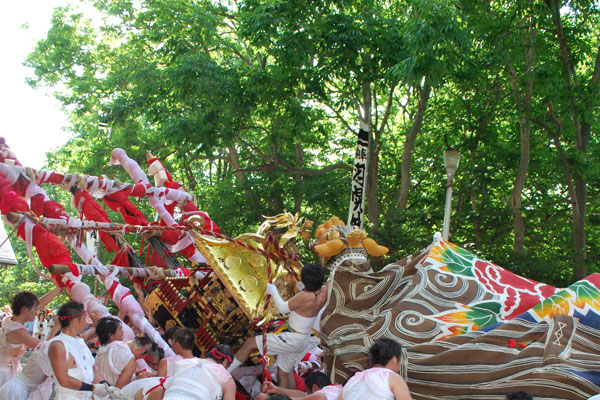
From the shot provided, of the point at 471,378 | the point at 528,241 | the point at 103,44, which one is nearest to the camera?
the point at 471,378

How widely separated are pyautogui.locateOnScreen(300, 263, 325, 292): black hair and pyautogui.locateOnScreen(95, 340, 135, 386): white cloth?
70.6 inches

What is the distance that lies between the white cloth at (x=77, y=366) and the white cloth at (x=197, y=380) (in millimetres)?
801

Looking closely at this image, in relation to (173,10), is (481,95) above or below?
below

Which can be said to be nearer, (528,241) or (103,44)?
(528,241)

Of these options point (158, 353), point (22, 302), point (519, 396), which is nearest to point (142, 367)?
point (158, 353)

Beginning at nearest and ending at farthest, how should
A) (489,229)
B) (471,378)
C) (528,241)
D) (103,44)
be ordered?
(471,378), (489,229), (528,241), (103,44)

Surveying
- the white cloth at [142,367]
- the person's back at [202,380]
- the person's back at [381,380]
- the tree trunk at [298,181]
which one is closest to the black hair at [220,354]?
the person's back at [202,380]

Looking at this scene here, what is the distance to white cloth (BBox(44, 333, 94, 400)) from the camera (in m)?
4.61

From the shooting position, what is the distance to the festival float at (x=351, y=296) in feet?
14.5

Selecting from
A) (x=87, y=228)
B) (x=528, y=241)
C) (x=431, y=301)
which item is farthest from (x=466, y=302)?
(x=528, y=241)

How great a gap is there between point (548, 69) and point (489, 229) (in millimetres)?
4737

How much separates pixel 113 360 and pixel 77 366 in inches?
27.6

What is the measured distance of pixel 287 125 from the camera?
13.8m

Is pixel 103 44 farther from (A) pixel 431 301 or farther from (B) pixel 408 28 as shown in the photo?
(A) pixel 431 301
